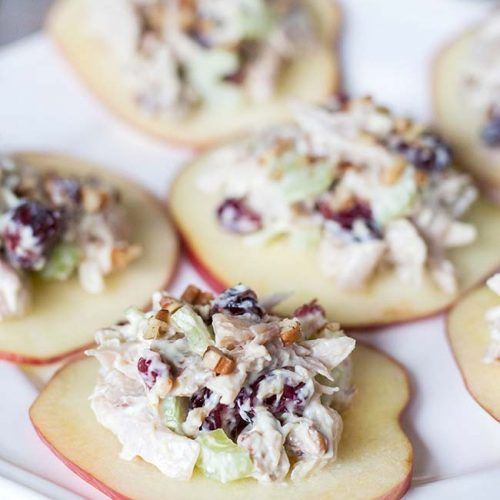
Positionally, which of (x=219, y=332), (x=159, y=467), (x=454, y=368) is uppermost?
(x=219, y=332)

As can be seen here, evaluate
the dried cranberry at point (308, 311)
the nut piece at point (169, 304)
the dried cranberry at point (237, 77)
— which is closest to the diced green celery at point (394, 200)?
the dried cranberry at point (308, 311)

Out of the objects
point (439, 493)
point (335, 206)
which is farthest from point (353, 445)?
point (335, 206)

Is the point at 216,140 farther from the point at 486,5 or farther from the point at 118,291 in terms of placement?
the point at 486,5

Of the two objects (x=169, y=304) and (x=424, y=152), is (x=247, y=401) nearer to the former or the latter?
(x=169, y=304)

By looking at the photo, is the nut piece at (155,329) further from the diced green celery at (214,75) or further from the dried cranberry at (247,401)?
the diced green celery at (214,75)

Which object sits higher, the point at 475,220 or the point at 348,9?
the point at 348,9

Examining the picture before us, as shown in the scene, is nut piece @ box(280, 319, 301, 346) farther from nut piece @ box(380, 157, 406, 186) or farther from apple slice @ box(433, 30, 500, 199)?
apple slice @ box(433, 30, 500, 199)

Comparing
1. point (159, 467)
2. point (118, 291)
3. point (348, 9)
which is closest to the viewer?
point (159, 467)
